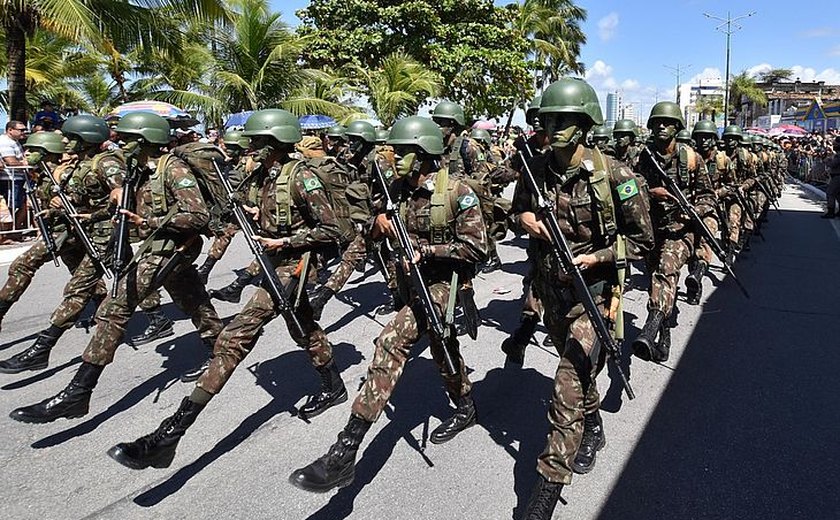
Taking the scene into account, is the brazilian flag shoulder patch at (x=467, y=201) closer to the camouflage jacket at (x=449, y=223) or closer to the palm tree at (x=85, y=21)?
the camouflage jacket at (x=449, y=223)

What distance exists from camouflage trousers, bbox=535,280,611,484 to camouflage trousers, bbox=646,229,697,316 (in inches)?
84.3

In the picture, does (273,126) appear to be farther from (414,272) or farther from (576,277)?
(576,277)

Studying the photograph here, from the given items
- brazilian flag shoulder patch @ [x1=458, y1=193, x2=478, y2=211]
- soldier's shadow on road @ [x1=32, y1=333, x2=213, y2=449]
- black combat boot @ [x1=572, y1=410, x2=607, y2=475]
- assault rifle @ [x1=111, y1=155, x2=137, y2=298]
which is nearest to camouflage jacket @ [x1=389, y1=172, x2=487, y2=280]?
brazilian flag shoulder patch @ [x1=458, y1=193, x2=478, y2=211]

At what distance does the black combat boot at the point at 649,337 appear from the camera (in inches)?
186

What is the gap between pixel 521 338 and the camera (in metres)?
4.69

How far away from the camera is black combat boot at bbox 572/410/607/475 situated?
334 cm

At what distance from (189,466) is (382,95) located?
17.0 meters

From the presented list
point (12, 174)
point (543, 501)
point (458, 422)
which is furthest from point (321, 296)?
point (12, 174)

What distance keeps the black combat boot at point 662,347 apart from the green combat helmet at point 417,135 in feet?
8.70

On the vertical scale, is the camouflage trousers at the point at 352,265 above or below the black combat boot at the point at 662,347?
above

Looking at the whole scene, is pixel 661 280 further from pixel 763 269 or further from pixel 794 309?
pixel 763 269

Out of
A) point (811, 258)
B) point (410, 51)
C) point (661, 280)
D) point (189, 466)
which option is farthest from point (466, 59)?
point (189, 466)

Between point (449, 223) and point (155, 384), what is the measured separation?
8.36 feet

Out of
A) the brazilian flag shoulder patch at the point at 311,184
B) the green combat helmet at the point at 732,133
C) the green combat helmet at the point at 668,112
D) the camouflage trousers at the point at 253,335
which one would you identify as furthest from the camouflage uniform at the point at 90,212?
the green combat helmet at the point at 732,133
